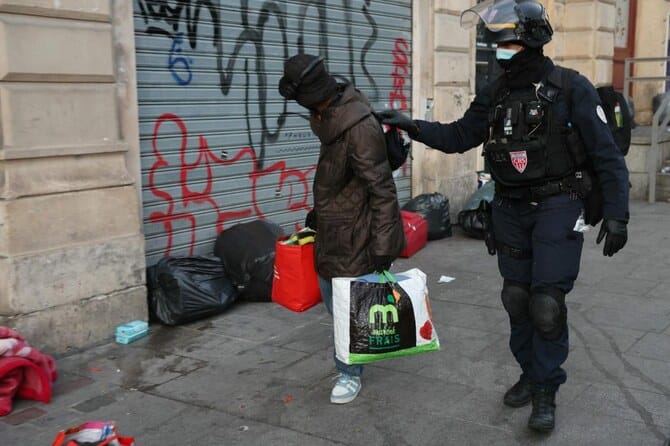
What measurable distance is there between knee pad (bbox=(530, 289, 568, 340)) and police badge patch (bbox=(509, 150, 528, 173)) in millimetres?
583

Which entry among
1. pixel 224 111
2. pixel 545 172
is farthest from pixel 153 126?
pixel 545 172

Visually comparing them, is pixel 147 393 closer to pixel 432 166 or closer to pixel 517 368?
pixel 517 368

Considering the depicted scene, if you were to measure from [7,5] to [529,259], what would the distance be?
3.26 metres

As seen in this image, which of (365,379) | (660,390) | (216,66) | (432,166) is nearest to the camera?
(660,390)

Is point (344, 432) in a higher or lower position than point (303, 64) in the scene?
lower

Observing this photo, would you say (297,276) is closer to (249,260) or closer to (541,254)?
(541,254)

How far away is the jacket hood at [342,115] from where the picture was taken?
372 centimetres

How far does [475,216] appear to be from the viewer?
843 cm

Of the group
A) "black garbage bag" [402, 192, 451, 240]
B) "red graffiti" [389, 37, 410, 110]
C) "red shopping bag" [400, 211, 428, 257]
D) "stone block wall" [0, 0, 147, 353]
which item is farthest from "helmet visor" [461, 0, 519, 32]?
"red graffiti" [389, 37, 410, 110]

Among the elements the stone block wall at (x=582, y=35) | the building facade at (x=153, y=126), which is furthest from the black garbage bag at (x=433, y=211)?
the stone block wall at (x=582, y=35)

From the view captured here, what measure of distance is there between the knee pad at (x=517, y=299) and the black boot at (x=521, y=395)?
0.36 meters

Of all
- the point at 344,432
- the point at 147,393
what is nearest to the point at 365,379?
the point at 344,432

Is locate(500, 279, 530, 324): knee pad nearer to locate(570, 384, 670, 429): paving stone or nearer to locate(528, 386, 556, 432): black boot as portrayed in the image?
locate(528, 386, 556, 432): black boot

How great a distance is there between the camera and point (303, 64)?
3648mm
